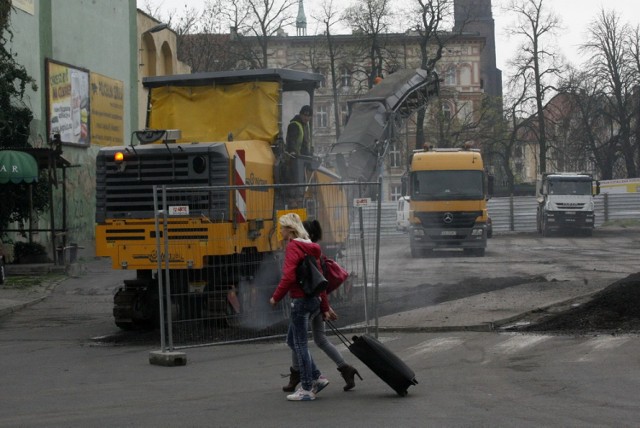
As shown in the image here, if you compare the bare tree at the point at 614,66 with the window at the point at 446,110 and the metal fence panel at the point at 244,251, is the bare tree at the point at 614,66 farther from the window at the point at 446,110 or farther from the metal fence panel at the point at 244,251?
the metal fence panel at the point at 244,251

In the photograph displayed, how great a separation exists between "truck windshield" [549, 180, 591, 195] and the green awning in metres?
28.5

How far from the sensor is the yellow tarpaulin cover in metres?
15.2

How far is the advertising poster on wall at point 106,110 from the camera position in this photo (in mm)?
36875

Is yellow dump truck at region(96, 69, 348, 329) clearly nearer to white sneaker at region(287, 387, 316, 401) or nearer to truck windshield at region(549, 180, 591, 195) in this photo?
white sneaker at region(287, 387, 316, 401)

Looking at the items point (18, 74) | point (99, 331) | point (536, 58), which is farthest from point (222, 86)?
point (536, 58)

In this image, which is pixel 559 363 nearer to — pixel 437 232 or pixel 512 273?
pixel 512 273

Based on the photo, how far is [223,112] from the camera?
15359mm

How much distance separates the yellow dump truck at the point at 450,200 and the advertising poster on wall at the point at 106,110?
11953mm

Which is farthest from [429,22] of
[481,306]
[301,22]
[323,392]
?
[323,392]

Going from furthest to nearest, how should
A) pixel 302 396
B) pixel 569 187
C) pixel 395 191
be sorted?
1. pixel 395 191
2. pixel 569 187
3. pixel 302 396

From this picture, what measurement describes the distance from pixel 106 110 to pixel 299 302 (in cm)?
3006

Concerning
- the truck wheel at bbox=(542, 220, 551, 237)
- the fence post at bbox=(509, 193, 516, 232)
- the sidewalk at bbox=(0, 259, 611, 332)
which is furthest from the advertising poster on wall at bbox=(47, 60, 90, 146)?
the fence post at bbox=(509, 193, 516, 232)

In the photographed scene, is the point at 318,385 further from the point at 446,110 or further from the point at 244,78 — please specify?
the point at 446,110

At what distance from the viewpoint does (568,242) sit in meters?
41.8
